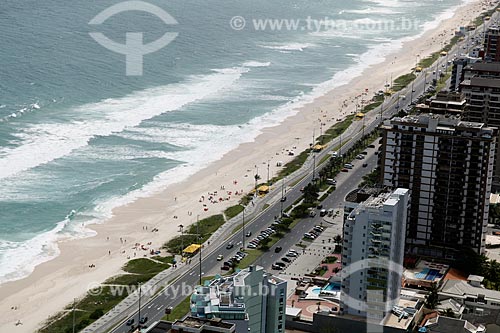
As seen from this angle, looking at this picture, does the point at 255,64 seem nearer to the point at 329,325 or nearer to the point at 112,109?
the point at 112,109

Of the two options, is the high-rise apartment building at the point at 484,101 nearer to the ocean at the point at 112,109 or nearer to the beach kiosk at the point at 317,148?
the beach kiosk at the point at 317,148

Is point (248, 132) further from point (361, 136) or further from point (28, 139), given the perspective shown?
point (28, 139)

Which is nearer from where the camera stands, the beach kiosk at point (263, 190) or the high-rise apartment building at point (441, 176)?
the high-rise apartment building at point (441, 176)

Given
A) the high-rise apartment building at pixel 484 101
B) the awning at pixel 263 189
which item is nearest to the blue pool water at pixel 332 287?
the awning at pixel 263 189

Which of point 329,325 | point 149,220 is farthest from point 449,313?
point 149,220

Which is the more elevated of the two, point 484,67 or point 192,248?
point 484,67
